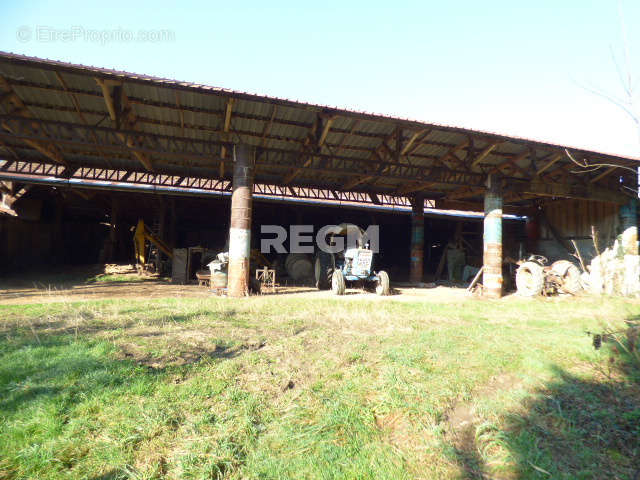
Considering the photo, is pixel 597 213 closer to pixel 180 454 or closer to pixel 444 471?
pixel 444 471

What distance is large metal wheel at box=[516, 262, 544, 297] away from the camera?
35.9ft

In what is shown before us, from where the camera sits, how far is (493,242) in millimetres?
11500

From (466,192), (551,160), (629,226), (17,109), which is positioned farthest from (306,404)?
(629,226)

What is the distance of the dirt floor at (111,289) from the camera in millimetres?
9109

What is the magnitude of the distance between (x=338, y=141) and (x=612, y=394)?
9870 millimetres

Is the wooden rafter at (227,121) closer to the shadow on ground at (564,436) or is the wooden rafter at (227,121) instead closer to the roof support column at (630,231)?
the shadow on ground at (564,436)

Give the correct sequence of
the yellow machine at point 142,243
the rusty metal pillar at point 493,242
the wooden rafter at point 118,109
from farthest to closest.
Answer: the yellow machine at point 142,243 < the rusty metal pillar at point 493,242 < the wooden rafter at point 118,109

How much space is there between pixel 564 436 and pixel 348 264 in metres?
9.01

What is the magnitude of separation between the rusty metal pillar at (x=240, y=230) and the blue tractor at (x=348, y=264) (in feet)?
10.1

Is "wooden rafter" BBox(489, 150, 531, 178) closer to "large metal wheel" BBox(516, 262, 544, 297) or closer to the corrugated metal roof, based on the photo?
the corrugated metal roof

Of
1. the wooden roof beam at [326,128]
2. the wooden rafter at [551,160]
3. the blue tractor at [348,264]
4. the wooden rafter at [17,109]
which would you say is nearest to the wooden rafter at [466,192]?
the wooden rafter at [551,160]

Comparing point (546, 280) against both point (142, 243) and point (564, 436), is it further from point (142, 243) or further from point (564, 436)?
point (142, 243)

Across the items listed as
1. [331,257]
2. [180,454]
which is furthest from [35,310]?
[331,257]

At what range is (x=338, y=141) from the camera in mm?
11500
